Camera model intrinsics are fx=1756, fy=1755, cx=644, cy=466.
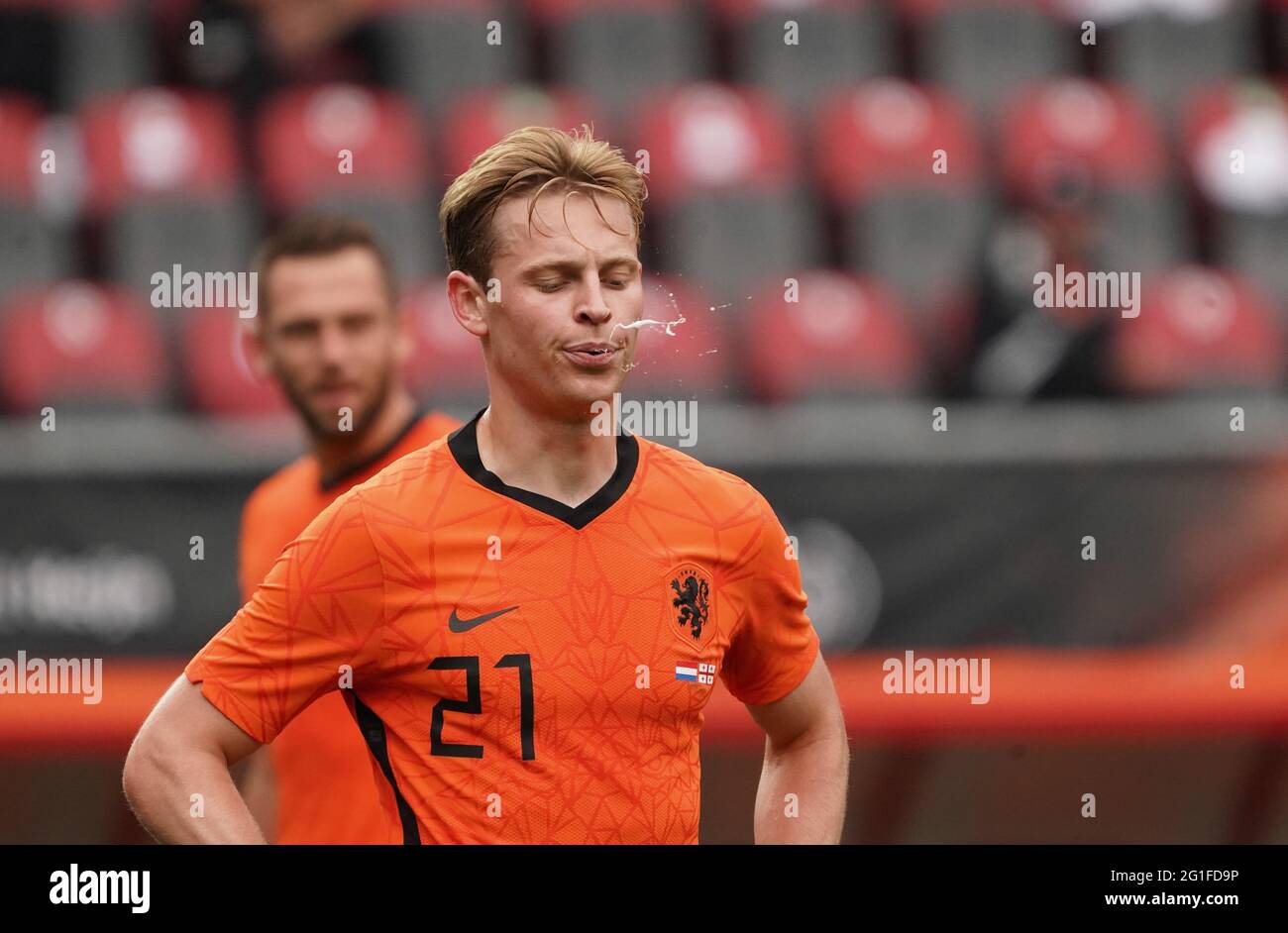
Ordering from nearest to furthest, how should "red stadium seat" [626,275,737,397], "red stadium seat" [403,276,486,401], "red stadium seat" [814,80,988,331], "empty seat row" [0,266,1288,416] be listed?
"red stadium seat" [626,275,737,397] → "red stadium seat" [403,276,486,401] → "empty seat row" [0,266,1288,416] → "red stadium seat" [814,80,988,331]

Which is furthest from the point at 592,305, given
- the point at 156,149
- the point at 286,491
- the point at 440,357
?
the point at 156,149

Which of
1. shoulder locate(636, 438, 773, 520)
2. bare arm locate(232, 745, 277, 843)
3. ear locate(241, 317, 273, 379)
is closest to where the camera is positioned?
shoulder locate(636, 438, 773, 520)

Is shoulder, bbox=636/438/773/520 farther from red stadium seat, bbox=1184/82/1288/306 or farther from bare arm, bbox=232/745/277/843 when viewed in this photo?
red stadium seat, bbox=1184/82/1288/306

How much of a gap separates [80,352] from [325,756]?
3829 millimetres

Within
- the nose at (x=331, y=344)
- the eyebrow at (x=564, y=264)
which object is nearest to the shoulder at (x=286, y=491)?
the nose at (x=331, y=344)

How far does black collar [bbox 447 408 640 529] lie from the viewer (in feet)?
9.51

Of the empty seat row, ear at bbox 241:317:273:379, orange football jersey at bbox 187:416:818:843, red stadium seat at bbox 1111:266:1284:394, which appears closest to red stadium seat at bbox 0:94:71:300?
the empty seat row

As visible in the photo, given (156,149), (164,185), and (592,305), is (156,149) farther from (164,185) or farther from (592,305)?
(592,305)

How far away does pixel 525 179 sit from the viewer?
2857mm

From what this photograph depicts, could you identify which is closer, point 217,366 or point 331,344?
point 331,344

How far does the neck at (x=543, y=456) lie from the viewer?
2922 millimetres

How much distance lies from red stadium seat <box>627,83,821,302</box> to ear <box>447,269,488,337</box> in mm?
4742

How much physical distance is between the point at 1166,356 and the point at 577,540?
5.25 metres
